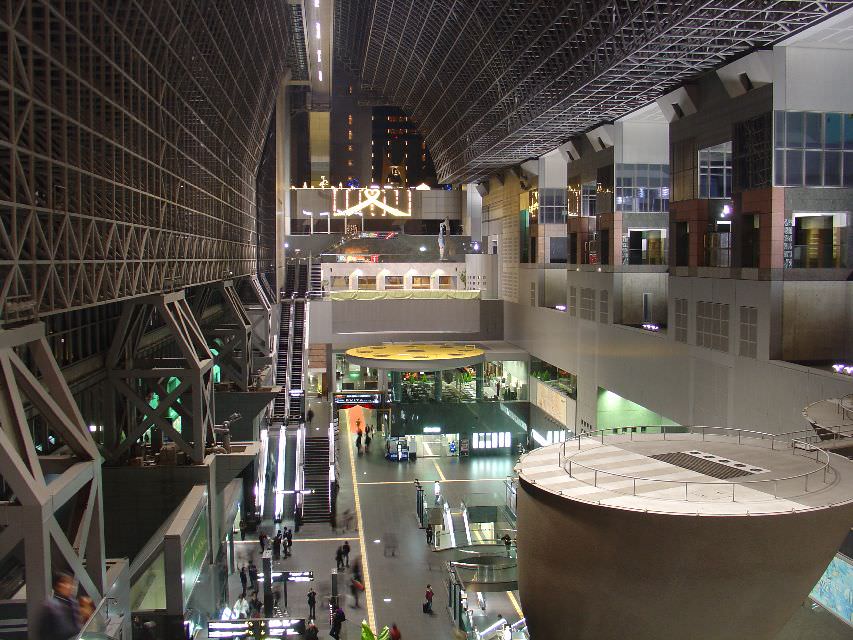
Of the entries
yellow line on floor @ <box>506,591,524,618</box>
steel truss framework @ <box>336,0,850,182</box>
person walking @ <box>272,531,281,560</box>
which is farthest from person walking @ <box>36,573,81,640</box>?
person walking @ <box>272,531,281,560</box>

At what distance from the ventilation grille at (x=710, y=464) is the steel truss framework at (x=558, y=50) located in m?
10.7

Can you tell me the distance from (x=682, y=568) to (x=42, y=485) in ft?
29.6

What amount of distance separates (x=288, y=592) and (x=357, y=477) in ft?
52.4

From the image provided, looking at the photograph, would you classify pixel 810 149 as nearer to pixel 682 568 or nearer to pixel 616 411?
pixel 682 568

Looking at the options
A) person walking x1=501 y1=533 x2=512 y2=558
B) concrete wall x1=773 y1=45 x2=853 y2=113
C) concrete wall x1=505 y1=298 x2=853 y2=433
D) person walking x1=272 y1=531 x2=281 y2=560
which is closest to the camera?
concrete wall x1=505 y1=298 x2=853 y2=433

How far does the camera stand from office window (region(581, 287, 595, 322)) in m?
42.3

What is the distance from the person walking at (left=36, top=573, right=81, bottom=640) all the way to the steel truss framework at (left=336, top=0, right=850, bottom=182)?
17.9m

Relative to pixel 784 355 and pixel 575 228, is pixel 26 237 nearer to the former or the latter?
pixel 784 355

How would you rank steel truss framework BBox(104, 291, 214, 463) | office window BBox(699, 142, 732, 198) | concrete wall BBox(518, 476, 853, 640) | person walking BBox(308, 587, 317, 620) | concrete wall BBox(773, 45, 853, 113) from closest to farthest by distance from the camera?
concrete wall BBox(518, 476, 853, 640) → steel truss framework BBox(104, 291, 214, 463) → concrete wall BBox(773, 45, 853, 113) → person walking BBox(308, 587, 317, 620) → office window BBox(699, 142, 732, 198)

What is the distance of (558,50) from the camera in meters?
28.5

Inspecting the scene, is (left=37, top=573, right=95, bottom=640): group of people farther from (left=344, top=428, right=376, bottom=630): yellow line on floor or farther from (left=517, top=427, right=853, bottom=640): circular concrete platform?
(left=344, top=428, right=376, bottom=630): yellow line on floor

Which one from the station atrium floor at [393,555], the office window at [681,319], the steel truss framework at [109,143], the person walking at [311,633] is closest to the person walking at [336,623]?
the station atrium floor at [393,555]

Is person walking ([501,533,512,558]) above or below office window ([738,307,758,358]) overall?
below

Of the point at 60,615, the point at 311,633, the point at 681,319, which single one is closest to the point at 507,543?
the point at 311,633
